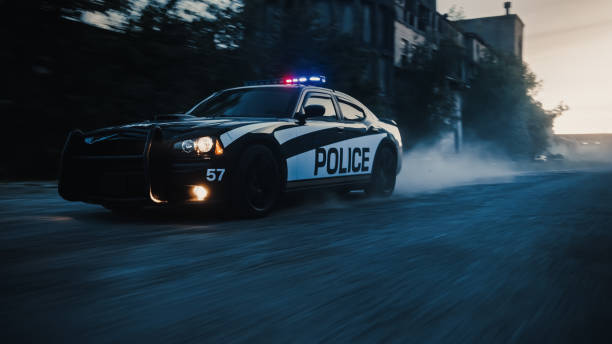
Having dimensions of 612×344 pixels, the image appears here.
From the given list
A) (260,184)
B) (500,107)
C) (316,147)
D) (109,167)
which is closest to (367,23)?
(500,107)

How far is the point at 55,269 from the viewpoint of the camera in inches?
134

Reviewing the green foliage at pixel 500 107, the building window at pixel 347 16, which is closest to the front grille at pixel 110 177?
the building window at pixel 347 16

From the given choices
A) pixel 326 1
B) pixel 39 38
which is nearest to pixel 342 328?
pixel 39 38

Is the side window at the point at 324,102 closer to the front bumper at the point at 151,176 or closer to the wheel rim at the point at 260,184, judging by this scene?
the wheel rim at the point at 260,184

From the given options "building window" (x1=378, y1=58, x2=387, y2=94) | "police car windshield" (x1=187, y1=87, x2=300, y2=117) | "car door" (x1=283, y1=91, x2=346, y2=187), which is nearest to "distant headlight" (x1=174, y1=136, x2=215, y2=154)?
"car door" (x1=283, y1=91, x2=346, y2=187)

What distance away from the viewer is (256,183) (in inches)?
226

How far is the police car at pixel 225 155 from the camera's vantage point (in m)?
5.10

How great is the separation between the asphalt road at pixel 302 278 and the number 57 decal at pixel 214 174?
0.47 meters

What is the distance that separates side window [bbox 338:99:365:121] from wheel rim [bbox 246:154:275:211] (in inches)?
87.3

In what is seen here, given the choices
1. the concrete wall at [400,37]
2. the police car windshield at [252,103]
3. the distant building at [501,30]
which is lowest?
the police car windshield at [252,103]

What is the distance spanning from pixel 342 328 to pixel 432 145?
2574 centimetres

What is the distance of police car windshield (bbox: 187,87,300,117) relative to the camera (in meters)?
6.69

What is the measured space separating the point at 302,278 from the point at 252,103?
153 inches

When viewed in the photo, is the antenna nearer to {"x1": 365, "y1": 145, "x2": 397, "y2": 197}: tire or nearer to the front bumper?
{"x1": 365, "y1": 145, "x2": 397, "y2": 197}: tire
